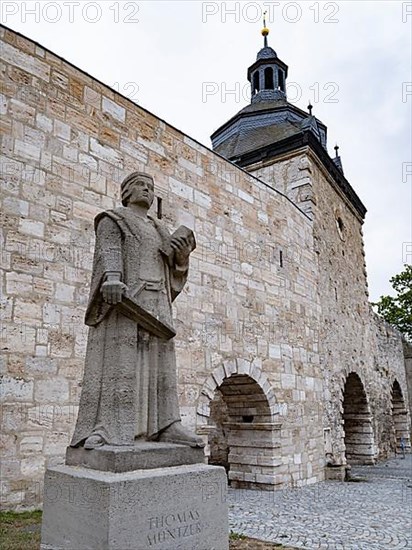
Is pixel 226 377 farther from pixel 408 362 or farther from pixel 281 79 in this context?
pixel 408 362

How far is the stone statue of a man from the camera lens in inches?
110

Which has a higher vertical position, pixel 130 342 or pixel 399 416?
pixel 130 342

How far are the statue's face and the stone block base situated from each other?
1617mm

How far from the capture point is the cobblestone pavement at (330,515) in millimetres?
4863

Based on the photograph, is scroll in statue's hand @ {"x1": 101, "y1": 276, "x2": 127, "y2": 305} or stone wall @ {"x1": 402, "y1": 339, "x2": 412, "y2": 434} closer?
scroll in statue's hand @ {"x1": 101, "y1": 276, "x2": 127, "y2": 305}

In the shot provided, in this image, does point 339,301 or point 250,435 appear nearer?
point 250,435

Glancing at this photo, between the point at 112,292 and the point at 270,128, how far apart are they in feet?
42.8

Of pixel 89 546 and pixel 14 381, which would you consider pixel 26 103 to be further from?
pixel 89 546

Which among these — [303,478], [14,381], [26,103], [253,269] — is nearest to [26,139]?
[26,103]

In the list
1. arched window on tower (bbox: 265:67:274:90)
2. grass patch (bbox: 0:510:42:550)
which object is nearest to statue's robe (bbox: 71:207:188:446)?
grass patch (bbox: 0:510:42:550)

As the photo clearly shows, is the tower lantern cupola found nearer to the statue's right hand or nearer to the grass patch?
the grass patch

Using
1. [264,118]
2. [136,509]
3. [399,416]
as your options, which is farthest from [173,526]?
[399,416]

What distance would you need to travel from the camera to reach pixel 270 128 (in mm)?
14875

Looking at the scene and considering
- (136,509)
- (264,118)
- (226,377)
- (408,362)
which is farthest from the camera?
(408,362)
